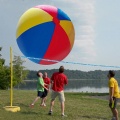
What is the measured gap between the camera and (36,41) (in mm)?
9508

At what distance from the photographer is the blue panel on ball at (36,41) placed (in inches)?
374

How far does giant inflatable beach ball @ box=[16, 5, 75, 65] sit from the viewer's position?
31.3 ft

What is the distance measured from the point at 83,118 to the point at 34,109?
1833 millimetres

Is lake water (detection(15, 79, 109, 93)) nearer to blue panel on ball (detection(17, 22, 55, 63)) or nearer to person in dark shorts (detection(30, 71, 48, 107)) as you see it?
person in dark shorts (detection(30, 71, 48, 107))

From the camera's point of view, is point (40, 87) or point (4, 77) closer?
point (40, 87)

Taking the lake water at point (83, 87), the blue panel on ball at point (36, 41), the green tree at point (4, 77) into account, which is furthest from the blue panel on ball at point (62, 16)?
the green tree at point (4, 77)

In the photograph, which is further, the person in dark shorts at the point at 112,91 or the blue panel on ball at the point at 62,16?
the blue panel on ball at the point at 62,16

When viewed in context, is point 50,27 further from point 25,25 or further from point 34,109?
point 34,109

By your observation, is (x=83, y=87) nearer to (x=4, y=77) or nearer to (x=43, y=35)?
(x=4, y=77)

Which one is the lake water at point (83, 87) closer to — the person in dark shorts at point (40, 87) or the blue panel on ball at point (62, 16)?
the person in dark shorts at point (40, 87)

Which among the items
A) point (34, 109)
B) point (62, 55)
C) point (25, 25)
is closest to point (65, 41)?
point (62, 55)

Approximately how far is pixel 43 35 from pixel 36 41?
1.11 ft

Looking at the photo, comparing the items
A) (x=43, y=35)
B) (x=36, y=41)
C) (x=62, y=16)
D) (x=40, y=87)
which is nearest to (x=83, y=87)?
(x=40, y=87)

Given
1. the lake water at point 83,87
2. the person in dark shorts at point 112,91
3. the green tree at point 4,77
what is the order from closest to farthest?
the person in dark shorts at point 112,91, the green tree at point 4,77, the lake water at point 83,87
